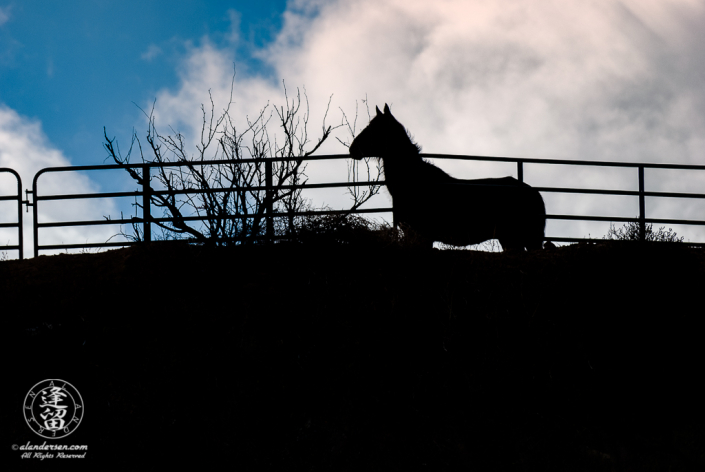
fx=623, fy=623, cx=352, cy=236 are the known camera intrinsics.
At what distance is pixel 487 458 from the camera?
639cm

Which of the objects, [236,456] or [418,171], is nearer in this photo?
[236,456]

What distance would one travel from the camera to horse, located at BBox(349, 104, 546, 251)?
10.1 m

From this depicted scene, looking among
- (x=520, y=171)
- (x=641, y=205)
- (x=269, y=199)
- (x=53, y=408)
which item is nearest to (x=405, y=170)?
(x=520, y=171)

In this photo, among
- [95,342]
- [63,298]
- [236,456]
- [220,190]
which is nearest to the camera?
[236,456]

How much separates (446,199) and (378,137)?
1.54 metres

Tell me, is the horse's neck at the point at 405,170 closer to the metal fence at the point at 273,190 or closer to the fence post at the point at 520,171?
the metal fence at the point at 273,190

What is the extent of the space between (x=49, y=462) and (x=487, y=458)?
15.0 feet

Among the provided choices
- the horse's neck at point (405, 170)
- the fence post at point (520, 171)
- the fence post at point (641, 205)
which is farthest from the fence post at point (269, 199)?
the fence post at point (641, 205)

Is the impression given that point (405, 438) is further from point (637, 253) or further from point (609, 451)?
point (637, 253)

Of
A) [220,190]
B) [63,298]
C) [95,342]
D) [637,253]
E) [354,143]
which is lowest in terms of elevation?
[95,342]

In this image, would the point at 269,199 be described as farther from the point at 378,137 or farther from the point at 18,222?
the point at 18,222

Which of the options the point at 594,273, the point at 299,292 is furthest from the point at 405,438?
→ the point at 594,273

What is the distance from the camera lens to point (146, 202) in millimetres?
10297

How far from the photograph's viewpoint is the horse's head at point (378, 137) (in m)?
10.3
